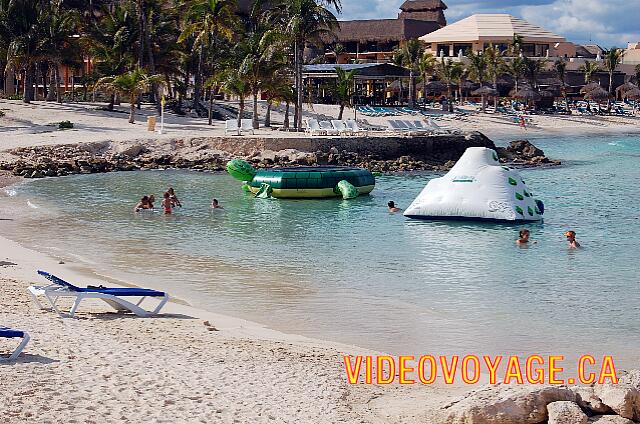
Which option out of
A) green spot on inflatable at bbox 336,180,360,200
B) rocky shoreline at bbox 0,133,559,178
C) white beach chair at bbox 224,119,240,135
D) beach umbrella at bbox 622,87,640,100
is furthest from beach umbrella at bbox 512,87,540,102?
green spot on inflatable at bbox 336,180,360,200

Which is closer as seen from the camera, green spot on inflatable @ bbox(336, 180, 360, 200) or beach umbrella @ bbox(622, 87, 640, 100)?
green spot on inflatable @ bbox(336, 180, 360, 200)

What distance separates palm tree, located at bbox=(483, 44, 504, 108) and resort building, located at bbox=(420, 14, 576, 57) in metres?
5.70

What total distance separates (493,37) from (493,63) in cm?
1042

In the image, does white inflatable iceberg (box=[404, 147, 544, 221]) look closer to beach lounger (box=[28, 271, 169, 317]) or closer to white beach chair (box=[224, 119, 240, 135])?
beach lounger (box=[28, 271, 169, 317])

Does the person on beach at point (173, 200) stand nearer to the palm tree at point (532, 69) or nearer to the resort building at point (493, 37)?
the palm tree at point (532, 69)

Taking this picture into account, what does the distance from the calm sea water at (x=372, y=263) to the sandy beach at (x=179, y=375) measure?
1472 mm

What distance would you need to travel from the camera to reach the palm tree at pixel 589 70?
79.4m

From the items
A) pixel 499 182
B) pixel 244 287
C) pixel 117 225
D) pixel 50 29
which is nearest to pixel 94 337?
pixel 244 287

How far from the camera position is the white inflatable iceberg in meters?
21.9

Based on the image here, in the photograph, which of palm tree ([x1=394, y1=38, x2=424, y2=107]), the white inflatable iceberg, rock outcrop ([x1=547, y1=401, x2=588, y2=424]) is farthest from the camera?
palm tree ([x1=394, y1=38, x2=424, y2=107])

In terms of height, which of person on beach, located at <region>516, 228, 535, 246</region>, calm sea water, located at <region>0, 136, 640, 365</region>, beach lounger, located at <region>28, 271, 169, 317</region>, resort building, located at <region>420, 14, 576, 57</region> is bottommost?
calm sea water, located at <region>0, 136, 640, 365</region>

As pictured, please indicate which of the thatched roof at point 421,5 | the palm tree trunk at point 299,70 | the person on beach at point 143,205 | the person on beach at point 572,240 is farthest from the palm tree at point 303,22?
the thatched roof at point 421,5

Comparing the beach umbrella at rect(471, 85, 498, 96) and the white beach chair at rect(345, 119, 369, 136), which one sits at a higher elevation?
the beach umbrella at rect(471, 85, 498, 96)

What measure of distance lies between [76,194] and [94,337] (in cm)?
1843
